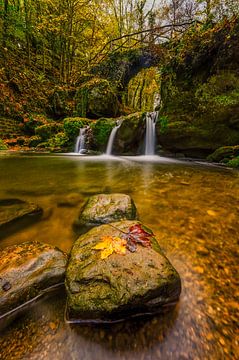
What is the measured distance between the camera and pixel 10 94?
13.3 m

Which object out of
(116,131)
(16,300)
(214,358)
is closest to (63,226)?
(16,300)

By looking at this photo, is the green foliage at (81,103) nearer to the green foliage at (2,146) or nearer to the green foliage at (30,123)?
the green foliage at (30,123)

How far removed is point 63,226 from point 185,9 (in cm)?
927

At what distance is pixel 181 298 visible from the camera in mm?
1470

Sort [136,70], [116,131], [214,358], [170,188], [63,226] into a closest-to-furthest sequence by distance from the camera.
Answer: [214,358] < [63,226] < [170,188] < [116,131] < [136,70]

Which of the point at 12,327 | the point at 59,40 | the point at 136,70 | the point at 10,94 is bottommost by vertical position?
the point at 12,327

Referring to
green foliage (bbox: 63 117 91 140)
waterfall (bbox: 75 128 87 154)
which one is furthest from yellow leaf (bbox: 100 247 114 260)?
green foliage (bbox: 63 117 91 140)

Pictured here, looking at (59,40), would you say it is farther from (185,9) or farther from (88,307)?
(88,307)

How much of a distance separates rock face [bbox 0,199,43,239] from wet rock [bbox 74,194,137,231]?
0.65 metres

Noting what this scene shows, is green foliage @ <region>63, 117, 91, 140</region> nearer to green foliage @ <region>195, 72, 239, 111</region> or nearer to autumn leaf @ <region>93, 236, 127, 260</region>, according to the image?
green foliage @ <region>195, 72, 239, 111</region>

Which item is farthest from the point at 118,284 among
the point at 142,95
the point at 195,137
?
the point at 142,95

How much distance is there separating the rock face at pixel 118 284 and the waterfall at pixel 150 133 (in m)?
8.34

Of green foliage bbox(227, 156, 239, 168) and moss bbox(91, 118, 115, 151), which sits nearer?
green foliage bbox(227, 156, 239, 168)

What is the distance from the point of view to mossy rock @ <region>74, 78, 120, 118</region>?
14.4 meters
